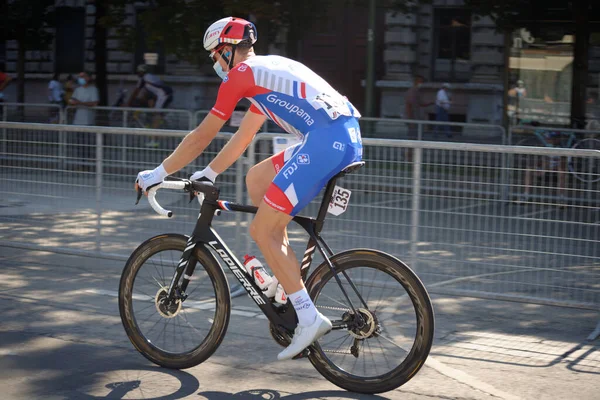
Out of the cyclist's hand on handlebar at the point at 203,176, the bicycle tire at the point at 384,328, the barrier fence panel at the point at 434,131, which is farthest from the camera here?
the barrier fence panel at the point at 434,131

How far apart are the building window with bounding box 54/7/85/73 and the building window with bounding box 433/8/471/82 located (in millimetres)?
13449

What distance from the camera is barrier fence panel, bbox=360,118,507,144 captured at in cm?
1459

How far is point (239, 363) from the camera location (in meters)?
5.40

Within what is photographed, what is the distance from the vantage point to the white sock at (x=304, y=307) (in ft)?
15.7

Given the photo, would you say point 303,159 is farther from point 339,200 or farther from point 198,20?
point 198,20

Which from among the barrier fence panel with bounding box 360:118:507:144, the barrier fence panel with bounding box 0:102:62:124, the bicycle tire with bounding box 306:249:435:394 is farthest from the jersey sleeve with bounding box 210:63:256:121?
the barrier fence panel with bounding box 0:102:62:124

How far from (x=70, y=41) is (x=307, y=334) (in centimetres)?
3292

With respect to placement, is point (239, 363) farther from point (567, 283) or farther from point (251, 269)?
point (567, 283)

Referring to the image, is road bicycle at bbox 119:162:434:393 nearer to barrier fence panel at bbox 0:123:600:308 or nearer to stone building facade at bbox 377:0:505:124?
barrier fence panel at bbox 0:123:600:308

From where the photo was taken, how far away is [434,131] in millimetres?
15898

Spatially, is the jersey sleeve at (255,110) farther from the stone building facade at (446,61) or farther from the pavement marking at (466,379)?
the stone building facade at (446,61)

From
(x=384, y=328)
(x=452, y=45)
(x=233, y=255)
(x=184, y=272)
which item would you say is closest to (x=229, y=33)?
(x=233, y=255)

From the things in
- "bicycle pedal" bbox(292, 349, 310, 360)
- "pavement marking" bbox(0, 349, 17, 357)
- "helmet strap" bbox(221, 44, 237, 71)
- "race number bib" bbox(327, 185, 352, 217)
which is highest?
"helmet strap" bbox(221, 44, 237, 71)

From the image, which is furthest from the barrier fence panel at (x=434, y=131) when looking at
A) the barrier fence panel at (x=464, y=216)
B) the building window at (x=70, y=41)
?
the building window at (x=70, y=41)
